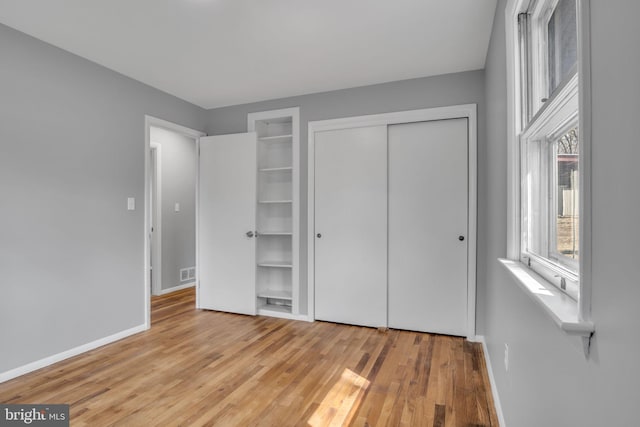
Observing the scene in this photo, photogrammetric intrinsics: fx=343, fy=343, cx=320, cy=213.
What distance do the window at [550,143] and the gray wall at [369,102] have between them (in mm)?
1537

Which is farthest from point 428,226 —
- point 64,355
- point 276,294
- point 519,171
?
point 64,355

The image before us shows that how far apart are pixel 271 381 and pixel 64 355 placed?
66.9 inches

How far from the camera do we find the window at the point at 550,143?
1.03m

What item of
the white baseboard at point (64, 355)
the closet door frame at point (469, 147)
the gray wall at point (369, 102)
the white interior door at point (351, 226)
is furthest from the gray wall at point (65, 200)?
the white interior door at point (351, 226)

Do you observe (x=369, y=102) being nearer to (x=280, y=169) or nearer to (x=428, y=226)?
(x=280, y=169)

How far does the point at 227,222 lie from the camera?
3.94 metres

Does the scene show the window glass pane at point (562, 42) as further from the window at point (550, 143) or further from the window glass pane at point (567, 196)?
the window glass pane at point (567, 196)

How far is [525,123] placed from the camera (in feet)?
5.35

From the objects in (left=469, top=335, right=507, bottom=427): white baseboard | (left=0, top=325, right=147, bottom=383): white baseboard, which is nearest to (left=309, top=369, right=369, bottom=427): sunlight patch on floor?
(left=469, top=335, right=507, bottom=427): white baseboard

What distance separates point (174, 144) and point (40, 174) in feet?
8.58

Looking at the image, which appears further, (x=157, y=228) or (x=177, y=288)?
(x=177, y=288)

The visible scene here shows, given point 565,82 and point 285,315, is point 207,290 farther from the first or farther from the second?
point 565,82

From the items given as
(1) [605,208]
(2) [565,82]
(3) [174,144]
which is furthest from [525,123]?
(3) [174,144]

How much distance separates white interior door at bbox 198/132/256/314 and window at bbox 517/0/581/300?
2.78 metres
